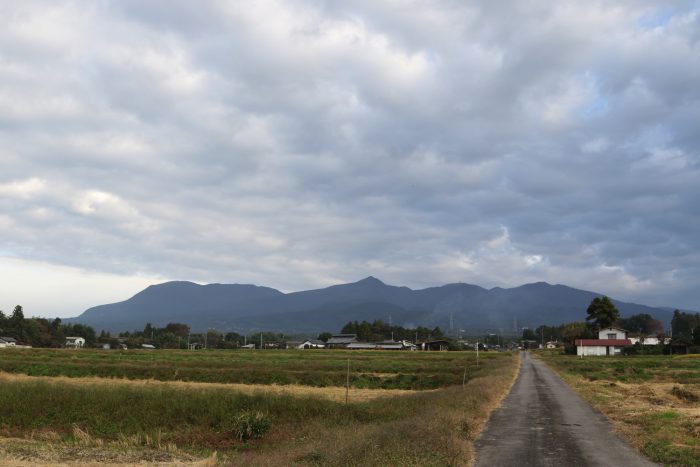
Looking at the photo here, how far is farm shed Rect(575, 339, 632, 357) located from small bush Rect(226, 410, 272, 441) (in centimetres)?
11269

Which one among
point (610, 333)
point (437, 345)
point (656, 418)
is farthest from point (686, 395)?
point (437, 345)

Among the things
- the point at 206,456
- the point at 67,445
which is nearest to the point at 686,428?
the point at 206,456

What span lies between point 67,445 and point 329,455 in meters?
13.0

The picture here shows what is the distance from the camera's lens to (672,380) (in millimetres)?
53188

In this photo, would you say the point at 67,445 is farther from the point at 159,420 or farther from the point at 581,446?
the point at 581,446

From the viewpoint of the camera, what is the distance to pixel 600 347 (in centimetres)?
12456

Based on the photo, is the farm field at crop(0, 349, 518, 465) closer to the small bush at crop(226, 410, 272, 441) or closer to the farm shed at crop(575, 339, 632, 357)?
the small bush at crop(226, 410, 272, 441)

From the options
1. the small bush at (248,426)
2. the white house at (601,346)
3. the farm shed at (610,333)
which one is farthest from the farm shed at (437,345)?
the small bush at (248,426)

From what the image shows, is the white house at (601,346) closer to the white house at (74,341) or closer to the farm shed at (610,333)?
the farm shed at (610,333)

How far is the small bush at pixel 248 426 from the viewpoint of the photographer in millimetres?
23000

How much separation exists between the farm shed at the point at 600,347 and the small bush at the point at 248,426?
113 m

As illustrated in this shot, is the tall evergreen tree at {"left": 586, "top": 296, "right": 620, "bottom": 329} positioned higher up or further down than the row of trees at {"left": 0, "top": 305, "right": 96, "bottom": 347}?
higher up

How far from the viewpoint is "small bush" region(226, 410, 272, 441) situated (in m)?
23.0

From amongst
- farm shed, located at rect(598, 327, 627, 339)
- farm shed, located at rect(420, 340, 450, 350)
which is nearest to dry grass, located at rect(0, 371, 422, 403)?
farm shed, located at rect(598, 327, 627, 339)
